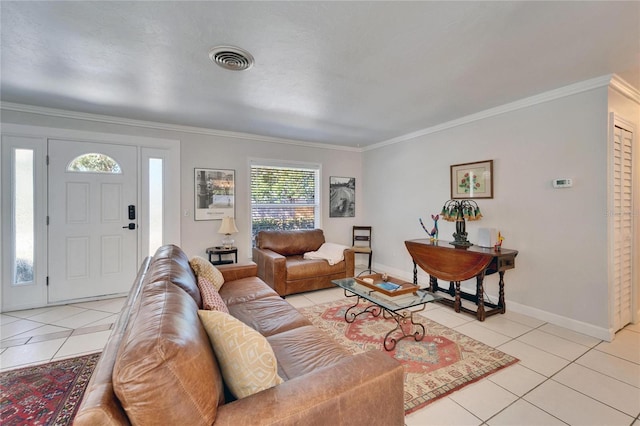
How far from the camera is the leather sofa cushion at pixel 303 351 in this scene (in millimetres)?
1365

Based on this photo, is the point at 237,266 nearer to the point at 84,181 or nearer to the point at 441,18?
the point at 84,181

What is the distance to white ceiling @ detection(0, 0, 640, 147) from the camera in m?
1.59

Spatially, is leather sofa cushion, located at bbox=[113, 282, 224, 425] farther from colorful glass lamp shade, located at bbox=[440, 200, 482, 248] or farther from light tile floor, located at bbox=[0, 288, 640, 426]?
colorful glass lamp shade, located at bbox=[440, 200, 482, 248]

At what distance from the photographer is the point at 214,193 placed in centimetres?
404

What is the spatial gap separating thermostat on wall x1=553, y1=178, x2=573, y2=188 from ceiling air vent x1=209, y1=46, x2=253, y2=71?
2.99m

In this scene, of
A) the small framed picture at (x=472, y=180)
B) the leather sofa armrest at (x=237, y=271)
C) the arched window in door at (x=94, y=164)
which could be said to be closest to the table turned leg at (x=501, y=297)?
the small framed picture at (x=472, y=180)

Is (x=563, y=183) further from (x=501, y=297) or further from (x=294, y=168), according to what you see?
(x=294, y=168)

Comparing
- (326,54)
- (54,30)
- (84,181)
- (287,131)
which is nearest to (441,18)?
(326,54)

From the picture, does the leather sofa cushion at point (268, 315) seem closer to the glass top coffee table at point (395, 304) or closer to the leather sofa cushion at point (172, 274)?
the leather sofa cushion at point (172, 274)

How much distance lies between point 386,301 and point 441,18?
6.59 ft

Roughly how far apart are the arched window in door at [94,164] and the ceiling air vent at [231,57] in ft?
7.61

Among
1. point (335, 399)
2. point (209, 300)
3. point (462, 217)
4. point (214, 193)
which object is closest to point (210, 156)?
point (214, 193)

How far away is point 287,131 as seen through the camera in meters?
4.07

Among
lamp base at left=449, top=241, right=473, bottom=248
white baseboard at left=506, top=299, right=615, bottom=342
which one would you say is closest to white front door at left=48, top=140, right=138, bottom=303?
lamp base at left=449, top=241, right=473, bottom=248
